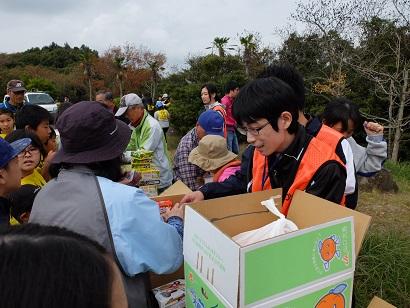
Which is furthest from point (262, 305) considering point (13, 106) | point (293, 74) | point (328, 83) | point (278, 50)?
point (278, 50)

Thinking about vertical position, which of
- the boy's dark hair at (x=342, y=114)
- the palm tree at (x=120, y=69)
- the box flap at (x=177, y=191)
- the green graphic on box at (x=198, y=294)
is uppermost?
the palm tree at (x=120, y=69)

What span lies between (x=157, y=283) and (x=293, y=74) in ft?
4.33

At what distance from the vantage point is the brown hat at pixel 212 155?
2.63 m

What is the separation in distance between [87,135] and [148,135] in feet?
7.19

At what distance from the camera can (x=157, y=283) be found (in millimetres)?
1615

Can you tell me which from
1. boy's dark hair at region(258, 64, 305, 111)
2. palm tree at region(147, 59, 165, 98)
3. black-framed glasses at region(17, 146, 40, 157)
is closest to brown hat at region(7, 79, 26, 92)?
black-framed glasses at region(17, 146, 40, 157)

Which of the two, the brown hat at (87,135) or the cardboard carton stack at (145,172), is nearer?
the brown hat at (87,135)

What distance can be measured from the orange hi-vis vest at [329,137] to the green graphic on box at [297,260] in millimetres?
561

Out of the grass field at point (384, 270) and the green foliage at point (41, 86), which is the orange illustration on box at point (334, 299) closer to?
the grass field at point (384, 270)

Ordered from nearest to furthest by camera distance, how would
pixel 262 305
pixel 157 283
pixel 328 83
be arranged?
pixel 262 305 → pixel 157 283 → pixel 328 83

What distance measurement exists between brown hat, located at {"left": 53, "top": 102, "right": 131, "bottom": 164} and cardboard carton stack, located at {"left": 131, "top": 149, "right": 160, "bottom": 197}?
45.7 inches

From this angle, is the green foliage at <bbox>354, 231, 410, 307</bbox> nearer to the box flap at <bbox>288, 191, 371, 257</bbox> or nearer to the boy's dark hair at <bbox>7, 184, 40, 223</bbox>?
the box flap at <bbox>288, 191, 371, 257</bbox>

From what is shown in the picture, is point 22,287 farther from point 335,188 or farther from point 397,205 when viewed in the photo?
point 397,205

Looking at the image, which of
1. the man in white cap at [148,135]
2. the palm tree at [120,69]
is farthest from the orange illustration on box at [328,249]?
the palm tree at [120,69]
